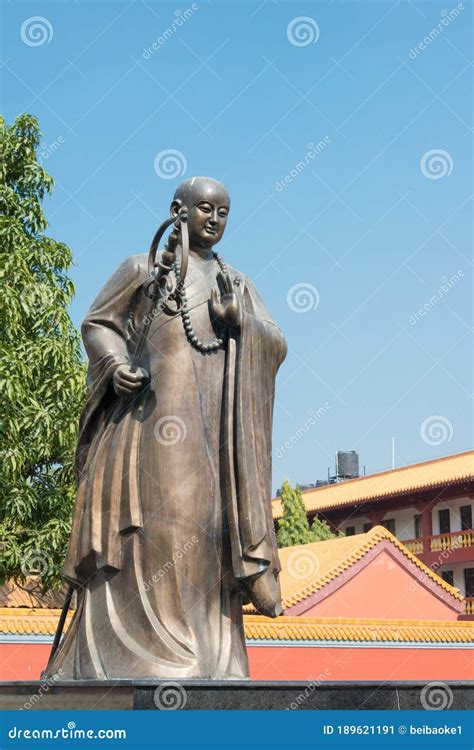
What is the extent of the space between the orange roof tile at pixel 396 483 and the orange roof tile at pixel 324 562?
6.82 meters

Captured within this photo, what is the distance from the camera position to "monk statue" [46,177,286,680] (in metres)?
4.97

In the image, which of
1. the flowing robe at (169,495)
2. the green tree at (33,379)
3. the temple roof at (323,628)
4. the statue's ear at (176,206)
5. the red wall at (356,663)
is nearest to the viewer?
the flowing robe at (169,495)

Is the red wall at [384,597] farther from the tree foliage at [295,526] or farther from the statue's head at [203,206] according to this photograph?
the statue's head at [203,206]

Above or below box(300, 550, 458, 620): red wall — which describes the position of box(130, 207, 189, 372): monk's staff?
below

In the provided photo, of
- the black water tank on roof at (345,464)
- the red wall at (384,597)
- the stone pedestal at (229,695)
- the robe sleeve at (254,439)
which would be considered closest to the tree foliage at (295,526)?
the red wall at (384,597)

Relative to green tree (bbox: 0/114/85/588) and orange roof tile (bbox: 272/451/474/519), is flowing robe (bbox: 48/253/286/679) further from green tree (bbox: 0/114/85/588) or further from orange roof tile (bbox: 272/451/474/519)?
orange roof tile (bbox: 272/451/474/519)

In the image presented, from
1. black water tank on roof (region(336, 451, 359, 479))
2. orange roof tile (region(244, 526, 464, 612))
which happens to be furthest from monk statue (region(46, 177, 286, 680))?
black water tank on roof (region(336, 451, 359, 479))

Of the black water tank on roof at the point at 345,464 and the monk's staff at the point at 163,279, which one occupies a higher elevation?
the black water tank on roof at the point at 345,464

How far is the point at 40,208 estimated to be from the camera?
46.8ft

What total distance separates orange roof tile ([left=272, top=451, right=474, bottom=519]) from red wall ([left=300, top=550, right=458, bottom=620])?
734 centimetres

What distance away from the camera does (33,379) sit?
12.8 meters

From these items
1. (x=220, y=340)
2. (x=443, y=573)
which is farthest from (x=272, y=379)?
(x=443, y=573)

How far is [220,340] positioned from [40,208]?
9462mm

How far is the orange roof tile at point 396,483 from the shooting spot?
32.5m
